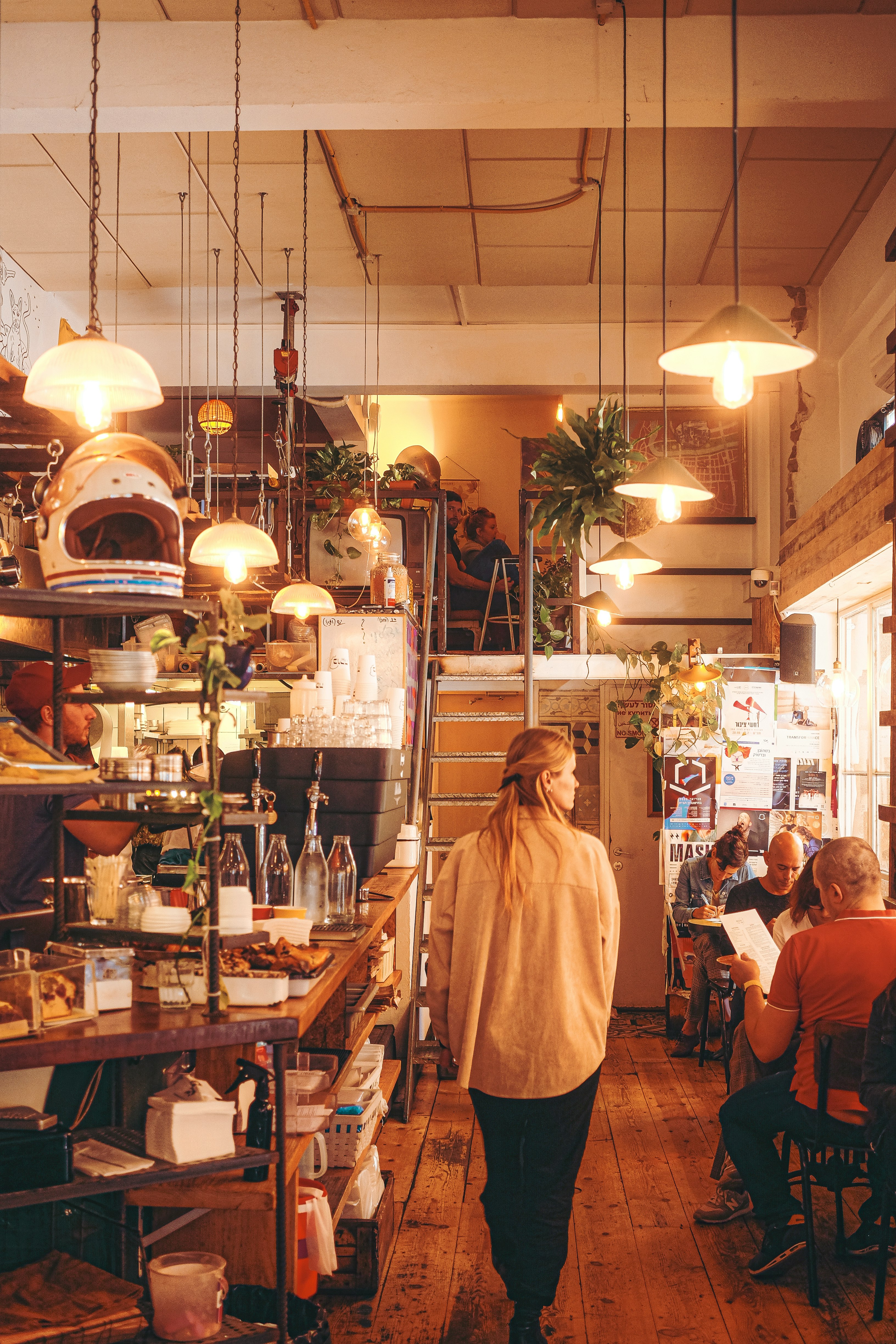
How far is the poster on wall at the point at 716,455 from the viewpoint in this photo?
8.49 metres

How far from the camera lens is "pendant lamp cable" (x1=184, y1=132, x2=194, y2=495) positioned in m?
6.04

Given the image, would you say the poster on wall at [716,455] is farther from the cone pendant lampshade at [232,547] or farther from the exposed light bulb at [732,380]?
the exposed light bulb at [732,380]

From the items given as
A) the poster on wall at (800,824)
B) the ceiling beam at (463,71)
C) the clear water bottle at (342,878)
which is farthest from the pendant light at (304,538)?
the poster on wall at (800,824)

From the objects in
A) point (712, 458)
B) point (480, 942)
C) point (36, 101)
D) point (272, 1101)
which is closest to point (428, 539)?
point (712, 458)

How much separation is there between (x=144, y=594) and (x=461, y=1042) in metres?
1.44

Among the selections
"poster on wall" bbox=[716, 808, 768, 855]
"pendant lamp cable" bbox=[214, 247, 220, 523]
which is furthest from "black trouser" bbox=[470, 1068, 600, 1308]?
"pendant lamp cable" bbox=[214, 247, 220, 523]

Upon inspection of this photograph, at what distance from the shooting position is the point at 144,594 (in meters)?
2.23

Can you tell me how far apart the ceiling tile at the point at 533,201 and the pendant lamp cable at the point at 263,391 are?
1306 mm

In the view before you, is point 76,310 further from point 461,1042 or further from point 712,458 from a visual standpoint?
point 461,1042

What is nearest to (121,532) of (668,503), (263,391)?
(668,503)

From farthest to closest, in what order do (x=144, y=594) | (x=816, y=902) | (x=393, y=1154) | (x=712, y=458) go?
(x=712, y=458)
(x=393, y=1154)
(x=816, y=902)
(x=144, y=594)

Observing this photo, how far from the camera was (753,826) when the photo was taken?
23.4 feet

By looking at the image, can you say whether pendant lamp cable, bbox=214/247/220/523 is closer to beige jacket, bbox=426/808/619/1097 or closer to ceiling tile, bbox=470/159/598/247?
ceiling tile, bbox=470/159/598/247

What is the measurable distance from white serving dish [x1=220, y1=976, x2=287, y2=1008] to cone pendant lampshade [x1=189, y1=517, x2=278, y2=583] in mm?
2190
